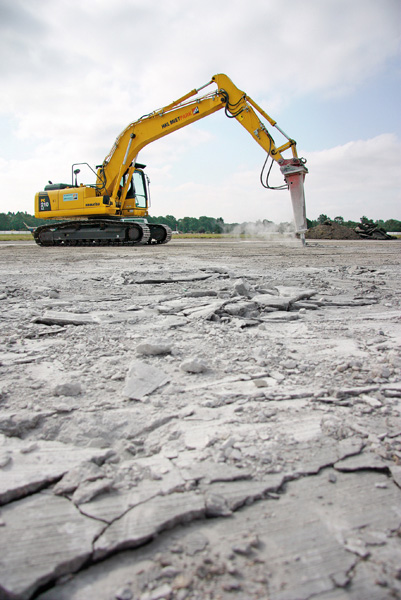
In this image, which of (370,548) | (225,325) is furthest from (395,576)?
(225,325)

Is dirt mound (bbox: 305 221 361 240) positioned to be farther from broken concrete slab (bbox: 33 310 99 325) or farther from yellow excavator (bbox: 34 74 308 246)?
broken concrete slab (bbox: 33 310 99 325)

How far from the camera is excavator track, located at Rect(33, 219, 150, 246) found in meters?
13.1

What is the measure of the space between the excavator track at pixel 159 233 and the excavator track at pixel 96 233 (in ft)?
2.54

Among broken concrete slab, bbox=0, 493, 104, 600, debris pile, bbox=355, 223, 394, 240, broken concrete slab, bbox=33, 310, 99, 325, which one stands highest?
debris pile, bbox=355, 223, 394, 240

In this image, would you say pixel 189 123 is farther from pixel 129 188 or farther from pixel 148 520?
pixel 148 520

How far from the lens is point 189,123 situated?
1260 cm

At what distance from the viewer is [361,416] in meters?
1.64

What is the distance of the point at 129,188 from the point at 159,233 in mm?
1959

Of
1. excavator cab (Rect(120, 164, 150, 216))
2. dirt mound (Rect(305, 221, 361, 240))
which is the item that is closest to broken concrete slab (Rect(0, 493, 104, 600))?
excavator cab (Rect(120, 164, 150, 216))

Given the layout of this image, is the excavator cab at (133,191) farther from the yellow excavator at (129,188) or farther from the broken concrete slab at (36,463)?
the broken concrete slab at (36,463)

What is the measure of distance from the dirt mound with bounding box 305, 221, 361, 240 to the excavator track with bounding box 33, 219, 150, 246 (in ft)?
42.0

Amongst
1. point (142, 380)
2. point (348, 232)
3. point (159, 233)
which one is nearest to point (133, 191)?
point (159, 233)

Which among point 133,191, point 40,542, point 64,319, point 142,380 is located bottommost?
point 40,542

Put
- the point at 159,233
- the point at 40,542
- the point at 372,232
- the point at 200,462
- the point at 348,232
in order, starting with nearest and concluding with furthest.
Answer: the point at 40,542 < the point at 200,462 < the point at 159,233 < the point at 372,232 < the point at 348,232
